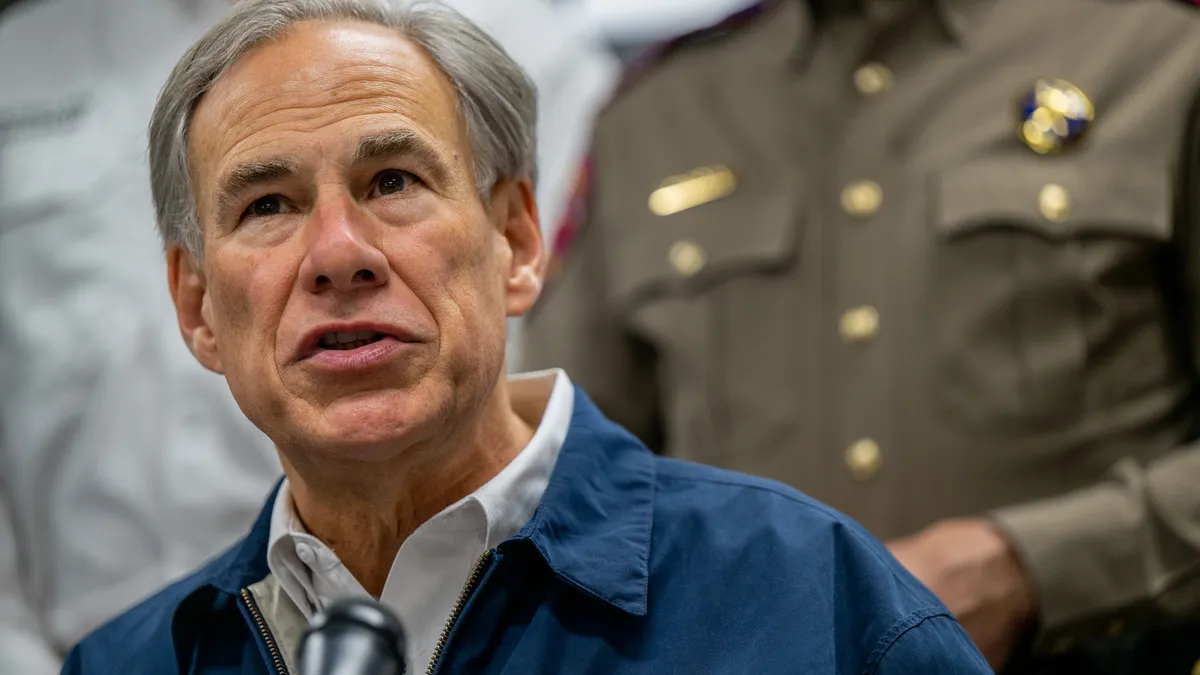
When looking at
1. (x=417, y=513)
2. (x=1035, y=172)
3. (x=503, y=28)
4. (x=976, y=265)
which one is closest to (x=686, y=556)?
(x=417, y=513)

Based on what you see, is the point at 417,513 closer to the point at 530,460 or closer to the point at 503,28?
the point at 530,460

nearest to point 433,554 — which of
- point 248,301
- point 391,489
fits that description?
point 391,489

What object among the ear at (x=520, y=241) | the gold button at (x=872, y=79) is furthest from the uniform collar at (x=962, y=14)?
the ear at (x=520, y=241)

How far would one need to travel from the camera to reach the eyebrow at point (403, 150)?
1404mm

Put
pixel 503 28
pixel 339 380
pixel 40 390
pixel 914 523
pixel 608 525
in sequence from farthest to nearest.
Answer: pixel 503 28 → pixel 40 390 → pixel 914 523 → pixel 608 525 → pixel 339 380

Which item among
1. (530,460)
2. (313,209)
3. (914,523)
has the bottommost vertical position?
(914,523)

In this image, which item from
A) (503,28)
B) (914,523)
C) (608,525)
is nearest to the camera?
(608,525)

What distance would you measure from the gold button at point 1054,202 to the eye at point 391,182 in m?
1.05

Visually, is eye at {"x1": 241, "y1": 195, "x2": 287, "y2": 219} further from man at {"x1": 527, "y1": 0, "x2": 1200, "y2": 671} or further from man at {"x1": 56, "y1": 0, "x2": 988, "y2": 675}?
man at {"x1": 527, "y1": 0, "x2": 1200, "y2": 671}

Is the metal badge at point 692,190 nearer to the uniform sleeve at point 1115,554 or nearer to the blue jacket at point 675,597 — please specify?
the uniform sleeve at point 1115,554

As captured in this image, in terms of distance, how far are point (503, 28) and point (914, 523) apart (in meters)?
1.27

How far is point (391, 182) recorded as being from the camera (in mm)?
1438

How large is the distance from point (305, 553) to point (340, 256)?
0.34m

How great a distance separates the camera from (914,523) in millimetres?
2066
